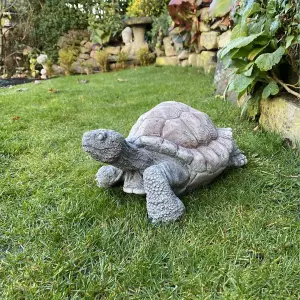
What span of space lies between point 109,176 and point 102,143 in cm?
35

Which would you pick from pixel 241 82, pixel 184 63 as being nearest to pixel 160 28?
pixel 184 63

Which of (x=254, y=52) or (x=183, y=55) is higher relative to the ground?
(x=254, y=52)

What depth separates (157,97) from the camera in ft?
14.3

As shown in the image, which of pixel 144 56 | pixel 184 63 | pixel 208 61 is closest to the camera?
pixel 208 61

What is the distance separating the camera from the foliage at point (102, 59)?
8359 millimetres

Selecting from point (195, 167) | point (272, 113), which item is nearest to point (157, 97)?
point (272, 113)

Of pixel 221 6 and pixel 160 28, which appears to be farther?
pixel 160 28

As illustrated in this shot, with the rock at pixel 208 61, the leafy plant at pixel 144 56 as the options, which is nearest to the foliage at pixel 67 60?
the leafy plant at pixel 144 56

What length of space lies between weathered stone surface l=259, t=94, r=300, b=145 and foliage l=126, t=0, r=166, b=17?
6815 mm

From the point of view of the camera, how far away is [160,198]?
1569 mm

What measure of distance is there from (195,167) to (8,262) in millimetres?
1021

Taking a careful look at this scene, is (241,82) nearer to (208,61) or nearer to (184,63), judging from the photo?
(208,61)

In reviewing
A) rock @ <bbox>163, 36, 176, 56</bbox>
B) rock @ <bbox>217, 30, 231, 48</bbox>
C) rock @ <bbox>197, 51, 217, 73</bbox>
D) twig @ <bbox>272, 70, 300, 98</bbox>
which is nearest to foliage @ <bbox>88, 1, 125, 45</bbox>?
rock @ <bbox>163, 36, 176, 56</bbox>

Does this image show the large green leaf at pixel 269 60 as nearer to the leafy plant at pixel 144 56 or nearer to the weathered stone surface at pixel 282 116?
the weathered stone surface at pixel 282 116
